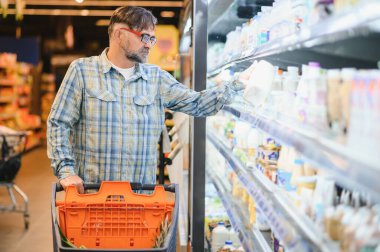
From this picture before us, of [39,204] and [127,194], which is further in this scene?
[39,204]

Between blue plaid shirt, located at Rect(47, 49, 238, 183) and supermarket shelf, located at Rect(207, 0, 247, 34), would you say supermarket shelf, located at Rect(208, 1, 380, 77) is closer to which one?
blue plaid shirt, located at Rect(47, 49, 238, 183)

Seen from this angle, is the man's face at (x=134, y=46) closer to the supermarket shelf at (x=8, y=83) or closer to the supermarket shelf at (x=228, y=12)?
the supermarket shelf at (x=228, y=12)

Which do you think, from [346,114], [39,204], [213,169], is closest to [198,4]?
[213,169]

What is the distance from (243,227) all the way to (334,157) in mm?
1843

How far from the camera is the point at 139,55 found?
3.21 m

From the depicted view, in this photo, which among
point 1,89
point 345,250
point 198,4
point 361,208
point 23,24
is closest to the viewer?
point 345,250

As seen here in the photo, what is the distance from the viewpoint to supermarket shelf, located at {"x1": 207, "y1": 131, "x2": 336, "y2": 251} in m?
1.83

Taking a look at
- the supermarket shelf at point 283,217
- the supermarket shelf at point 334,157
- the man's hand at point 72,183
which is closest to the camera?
the supermarket shelf at point 334,157

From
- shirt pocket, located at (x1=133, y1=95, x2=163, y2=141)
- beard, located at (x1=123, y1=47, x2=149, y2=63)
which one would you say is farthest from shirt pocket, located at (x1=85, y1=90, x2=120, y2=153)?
beard, located at (x1=123, y1=47, x2=149, y2=63)

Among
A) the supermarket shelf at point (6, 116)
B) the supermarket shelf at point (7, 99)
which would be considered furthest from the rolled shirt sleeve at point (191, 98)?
the supermarket shelf at point (7, 99)

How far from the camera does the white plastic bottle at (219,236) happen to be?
4.39 metres

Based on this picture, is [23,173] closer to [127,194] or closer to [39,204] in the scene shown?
[39,204]

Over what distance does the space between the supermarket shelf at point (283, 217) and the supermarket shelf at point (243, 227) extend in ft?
1.00

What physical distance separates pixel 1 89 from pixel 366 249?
1354 centimetres
